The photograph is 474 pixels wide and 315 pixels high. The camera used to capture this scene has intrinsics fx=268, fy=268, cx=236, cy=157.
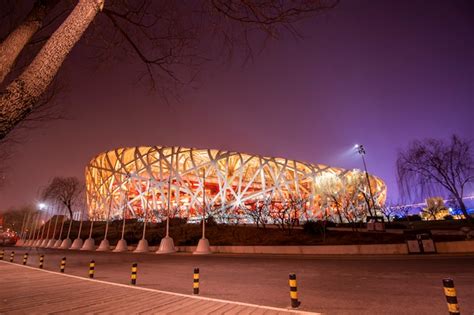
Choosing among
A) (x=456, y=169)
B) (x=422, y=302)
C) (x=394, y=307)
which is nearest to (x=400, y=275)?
(x=422, y=302)

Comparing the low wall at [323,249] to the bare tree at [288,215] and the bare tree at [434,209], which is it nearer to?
the bare tree at [288,215]

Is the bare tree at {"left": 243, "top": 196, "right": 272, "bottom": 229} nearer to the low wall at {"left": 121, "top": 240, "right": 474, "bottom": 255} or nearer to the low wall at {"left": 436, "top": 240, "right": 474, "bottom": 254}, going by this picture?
the low wall at {"left": 121, "top": 240, "right": 474, "bottom": 255}

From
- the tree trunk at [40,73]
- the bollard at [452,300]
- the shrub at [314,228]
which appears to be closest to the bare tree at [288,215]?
the shrub at [314,228]

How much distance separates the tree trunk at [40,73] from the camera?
11.2 ft

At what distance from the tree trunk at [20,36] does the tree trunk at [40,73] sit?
0.58 m

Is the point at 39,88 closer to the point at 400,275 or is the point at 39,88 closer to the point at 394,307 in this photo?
the point at 394,307

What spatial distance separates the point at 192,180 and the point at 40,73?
63.2m

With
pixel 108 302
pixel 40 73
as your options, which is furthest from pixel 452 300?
pixel 108 302

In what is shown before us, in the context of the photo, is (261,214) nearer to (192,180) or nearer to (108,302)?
(108,302)

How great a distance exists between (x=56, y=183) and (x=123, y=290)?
64.4 m

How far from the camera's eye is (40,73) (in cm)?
367

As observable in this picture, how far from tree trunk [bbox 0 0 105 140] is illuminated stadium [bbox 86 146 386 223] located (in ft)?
177

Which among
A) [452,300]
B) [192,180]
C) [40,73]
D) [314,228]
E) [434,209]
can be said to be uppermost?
[192,180]

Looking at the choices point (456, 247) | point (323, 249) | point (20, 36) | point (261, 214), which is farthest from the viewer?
point (261, 214)
